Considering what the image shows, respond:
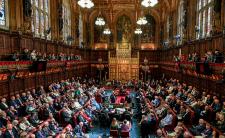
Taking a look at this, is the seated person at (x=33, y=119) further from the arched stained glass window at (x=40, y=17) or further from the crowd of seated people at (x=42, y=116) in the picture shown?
the arched stained glass window at (x=40, y=17)

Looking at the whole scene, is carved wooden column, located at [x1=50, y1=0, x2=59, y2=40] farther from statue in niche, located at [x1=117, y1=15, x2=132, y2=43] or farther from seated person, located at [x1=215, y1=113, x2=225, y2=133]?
seated person, located at [x1=215, y1=113, x2=225, y2=133]

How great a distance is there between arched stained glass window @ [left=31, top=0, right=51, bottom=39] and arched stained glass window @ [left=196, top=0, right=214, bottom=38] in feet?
42.0

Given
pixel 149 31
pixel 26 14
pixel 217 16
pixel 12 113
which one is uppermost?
pixel 149 31

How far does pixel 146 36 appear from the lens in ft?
129

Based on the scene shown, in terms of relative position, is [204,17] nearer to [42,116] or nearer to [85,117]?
[85,117]

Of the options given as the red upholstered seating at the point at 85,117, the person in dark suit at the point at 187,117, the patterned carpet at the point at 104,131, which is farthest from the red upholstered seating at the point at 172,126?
the red upholstered seating at the point at 85,117

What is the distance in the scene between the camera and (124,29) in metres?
39.8

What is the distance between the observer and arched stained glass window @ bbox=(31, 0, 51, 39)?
21522 mm

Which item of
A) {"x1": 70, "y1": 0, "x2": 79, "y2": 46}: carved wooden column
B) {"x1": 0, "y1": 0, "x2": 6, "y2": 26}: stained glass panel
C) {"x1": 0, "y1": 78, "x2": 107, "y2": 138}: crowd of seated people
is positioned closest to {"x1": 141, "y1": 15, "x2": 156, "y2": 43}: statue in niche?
{"x1": 70, "y1": 0, "x2": 79, "y2": 46}: carved wooden column

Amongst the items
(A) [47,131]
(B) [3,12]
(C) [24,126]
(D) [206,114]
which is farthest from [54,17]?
(D) [206,114]

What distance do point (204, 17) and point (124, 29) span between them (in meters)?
19.1

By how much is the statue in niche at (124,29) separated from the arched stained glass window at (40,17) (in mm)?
16482

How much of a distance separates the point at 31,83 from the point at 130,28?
2359 cm

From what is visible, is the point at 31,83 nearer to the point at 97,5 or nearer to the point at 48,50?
the point at 48,50
